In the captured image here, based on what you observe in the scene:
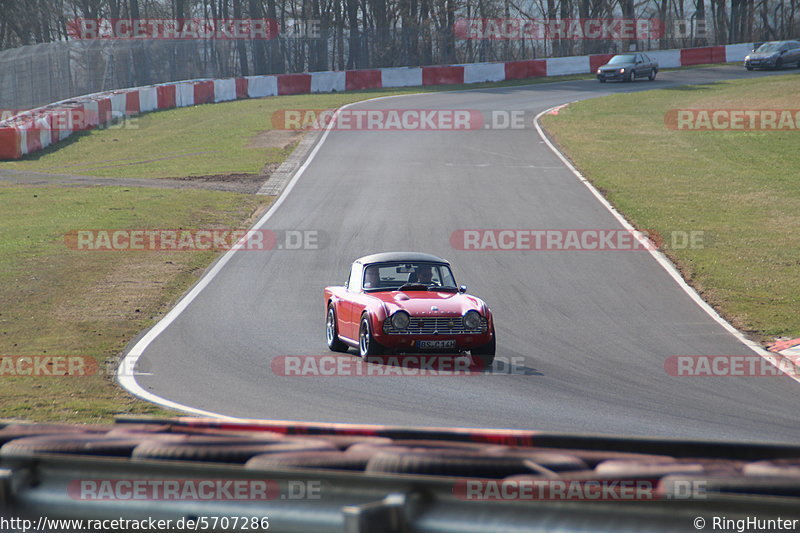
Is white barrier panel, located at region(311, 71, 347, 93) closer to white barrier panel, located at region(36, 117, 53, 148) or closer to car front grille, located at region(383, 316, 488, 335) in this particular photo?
white barrier panel, located at region(36, 117, 53, 148)

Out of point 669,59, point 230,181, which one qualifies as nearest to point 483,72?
point 669,59

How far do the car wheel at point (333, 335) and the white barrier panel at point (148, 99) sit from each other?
113ft

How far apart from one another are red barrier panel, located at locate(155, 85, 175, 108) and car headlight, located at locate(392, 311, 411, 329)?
1465 inches

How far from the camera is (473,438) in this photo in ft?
15.2

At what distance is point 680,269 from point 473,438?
14.8m

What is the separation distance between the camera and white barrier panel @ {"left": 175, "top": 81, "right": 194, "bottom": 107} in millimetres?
47188

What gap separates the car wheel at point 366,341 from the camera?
12000 mm

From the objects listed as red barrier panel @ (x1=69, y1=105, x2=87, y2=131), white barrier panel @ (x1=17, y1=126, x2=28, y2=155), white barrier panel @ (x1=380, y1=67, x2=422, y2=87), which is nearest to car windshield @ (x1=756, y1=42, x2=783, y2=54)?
white barrier panel @ (x1=380, y1=67, x2=422, y2=87)

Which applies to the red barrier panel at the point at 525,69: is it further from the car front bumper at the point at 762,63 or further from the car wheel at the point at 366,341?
the car wheel at the point at 366,341

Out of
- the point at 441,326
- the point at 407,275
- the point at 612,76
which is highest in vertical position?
the point at 612,76

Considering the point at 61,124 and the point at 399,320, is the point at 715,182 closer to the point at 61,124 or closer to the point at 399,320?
the point at 399,320

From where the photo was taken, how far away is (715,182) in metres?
28.5

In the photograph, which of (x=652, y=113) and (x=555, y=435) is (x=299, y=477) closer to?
(x=555, y=435)

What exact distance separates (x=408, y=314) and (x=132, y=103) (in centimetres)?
3582
